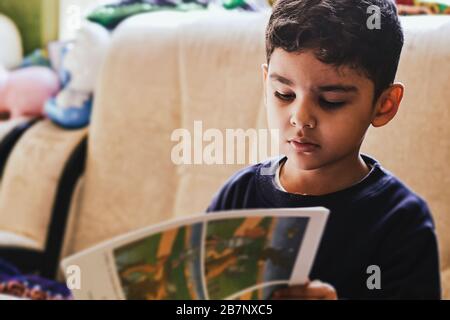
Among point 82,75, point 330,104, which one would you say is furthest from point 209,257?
point 82,75

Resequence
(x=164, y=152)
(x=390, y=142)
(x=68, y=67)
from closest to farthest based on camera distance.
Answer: (x=390, y=142)
(x=164, y=152)
(x=68, y=67)

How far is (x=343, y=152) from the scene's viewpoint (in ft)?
2.63

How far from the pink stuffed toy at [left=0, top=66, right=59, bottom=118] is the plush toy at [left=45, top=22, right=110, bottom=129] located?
3.8 inches

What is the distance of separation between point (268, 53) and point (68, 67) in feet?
2.66

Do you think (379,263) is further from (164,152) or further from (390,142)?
(164,152)

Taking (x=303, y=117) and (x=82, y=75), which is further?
(x=82, y=75)

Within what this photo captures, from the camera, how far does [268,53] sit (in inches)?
33.1

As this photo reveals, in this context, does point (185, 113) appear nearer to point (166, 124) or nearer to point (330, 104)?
point (166, 124)

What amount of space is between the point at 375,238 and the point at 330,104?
0.60 ft

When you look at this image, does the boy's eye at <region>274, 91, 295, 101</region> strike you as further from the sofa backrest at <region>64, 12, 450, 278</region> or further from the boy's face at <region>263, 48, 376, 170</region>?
the sofa backrest at <region>64, 12, 450, 278</region>

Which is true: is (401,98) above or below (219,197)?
above

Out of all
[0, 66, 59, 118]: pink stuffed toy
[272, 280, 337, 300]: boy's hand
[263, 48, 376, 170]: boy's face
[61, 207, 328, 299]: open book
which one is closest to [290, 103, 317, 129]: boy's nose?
[263, 48, 376, 170]: boy's face

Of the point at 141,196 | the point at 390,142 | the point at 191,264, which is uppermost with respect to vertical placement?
the point at 390,142
